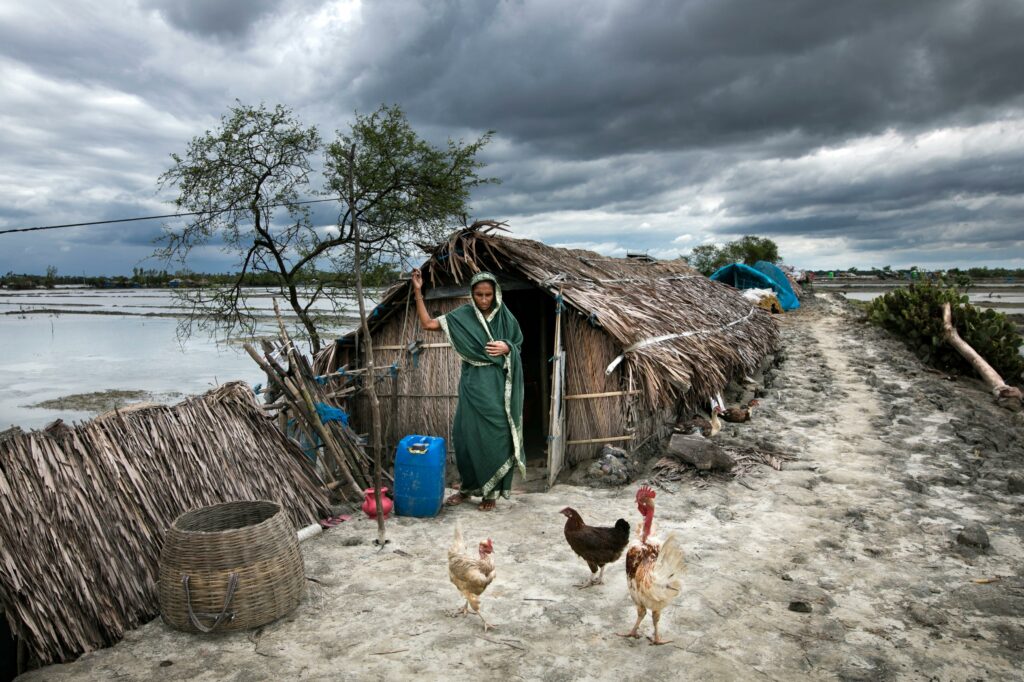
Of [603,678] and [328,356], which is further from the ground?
[328,356]

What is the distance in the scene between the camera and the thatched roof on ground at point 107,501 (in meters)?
3.22

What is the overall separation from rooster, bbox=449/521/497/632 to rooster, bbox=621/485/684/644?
0.72 m

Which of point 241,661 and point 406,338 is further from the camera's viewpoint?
point 406,338

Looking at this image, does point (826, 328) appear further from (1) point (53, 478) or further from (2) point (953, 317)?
(1) point (53, 478)

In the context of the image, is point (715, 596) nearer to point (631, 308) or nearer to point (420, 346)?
point (631, 308)

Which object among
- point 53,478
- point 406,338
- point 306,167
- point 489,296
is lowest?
point 53,478

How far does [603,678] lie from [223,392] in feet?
11.7

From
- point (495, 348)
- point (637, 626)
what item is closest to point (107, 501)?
point (495, 348)

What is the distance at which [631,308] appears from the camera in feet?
23.8

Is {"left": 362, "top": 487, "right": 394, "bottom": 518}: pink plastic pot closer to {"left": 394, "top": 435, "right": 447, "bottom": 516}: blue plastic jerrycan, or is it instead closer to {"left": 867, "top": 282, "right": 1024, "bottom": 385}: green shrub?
{"left": 394, "top": 435, "right": 447, "bottom": 516}: blue plastic jerrycan

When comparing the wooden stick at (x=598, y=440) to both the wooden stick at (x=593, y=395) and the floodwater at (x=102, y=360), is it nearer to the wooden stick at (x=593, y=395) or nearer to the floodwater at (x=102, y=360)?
the wooden stick at (x=593, y=395)

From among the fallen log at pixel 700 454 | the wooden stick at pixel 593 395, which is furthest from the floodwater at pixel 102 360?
the fallen log at pixel 700 454

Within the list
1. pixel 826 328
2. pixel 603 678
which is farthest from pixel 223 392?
pixel 826 328

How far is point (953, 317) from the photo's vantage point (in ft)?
37.5
